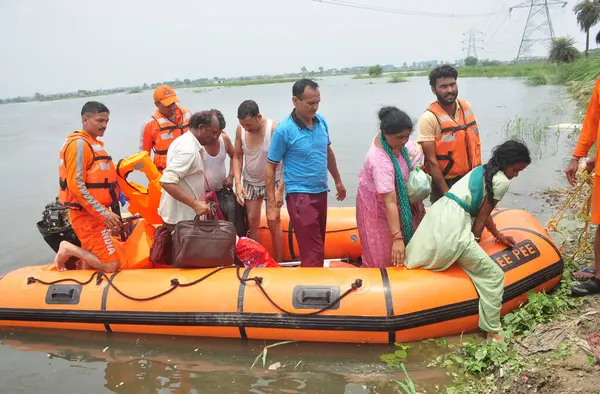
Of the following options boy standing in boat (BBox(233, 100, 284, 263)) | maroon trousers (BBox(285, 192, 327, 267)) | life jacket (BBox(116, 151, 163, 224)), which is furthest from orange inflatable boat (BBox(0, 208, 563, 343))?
boy standing in boat (BBox(233, 100, 284, 263))

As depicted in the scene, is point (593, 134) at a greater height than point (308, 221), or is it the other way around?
point (593, 134)

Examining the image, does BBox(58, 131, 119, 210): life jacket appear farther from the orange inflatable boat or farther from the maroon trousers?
the maroon trousers

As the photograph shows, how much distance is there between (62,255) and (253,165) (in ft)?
5.63

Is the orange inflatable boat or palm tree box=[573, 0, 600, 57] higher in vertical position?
palm tree box=[573, 0, 600, 57]

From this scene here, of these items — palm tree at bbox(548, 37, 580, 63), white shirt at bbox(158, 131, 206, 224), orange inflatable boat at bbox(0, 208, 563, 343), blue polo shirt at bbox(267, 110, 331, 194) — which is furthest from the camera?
palm tree at bbox(548, 37, 580, 63)

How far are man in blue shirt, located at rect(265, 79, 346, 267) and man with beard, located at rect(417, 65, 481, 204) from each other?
762mm

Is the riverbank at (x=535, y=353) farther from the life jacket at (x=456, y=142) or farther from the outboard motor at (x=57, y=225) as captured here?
the outboard motor at (x=57, y=225)

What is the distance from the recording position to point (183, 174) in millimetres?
3246

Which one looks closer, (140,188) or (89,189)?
(89,189)

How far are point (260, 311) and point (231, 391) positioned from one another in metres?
0.54

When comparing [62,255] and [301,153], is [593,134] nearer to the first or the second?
[301,153]

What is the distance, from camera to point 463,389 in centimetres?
264

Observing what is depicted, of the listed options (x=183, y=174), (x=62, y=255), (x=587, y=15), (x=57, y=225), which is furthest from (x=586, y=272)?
(x=587, y=15)

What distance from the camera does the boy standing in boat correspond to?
3.78 metres
